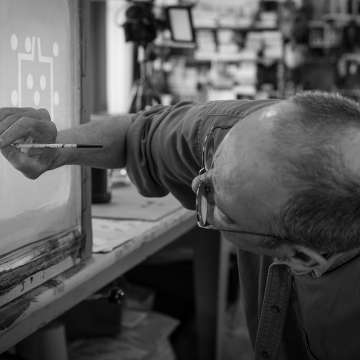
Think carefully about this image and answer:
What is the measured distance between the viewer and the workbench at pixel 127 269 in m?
1.05

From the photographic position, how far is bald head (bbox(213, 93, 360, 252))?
2.68ft

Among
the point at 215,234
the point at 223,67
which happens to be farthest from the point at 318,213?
the point at 223,67

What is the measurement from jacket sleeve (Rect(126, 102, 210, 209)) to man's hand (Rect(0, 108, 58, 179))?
208 mm

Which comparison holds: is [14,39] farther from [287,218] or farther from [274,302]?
[274,302]

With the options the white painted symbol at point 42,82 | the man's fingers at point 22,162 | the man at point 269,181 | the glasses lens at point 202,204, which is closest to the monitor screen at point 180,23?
the man at point 269,181

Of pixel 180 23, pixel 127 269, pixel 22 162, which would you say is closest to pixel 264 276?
pixel 127 269

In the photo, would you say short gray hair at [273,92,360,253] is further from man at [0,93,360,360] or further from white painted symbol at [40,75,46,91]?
white painted symbol at [40,75,46,91]

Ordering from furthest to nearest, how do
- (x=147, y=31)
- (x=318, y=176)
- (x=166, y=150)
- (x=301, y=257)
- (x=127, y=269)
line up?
1. (x=147, y=31)
2. (x=127, y=269)
3. (x=166, y=150)
4. (x=301, y=257)
5. (x=318, y=176)

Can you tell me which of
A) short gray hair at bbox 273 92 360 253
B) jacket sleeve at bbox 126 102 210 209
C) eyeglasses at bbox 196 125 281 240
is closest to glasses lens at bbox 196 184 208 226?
eyeglasses at bbox 196 125 281 240

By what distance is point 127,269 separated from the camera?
1.42m

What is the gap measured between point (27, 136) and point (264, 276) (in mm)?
548

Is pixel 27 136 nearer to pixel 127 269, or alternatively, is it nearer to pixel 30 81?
pixel 30 81

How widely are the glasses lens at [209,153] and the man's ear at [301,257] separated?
0.57ft

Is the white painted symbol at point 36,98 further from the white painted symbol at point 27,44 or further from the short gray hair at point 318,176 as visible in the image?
the short gray hair at point 318,176
